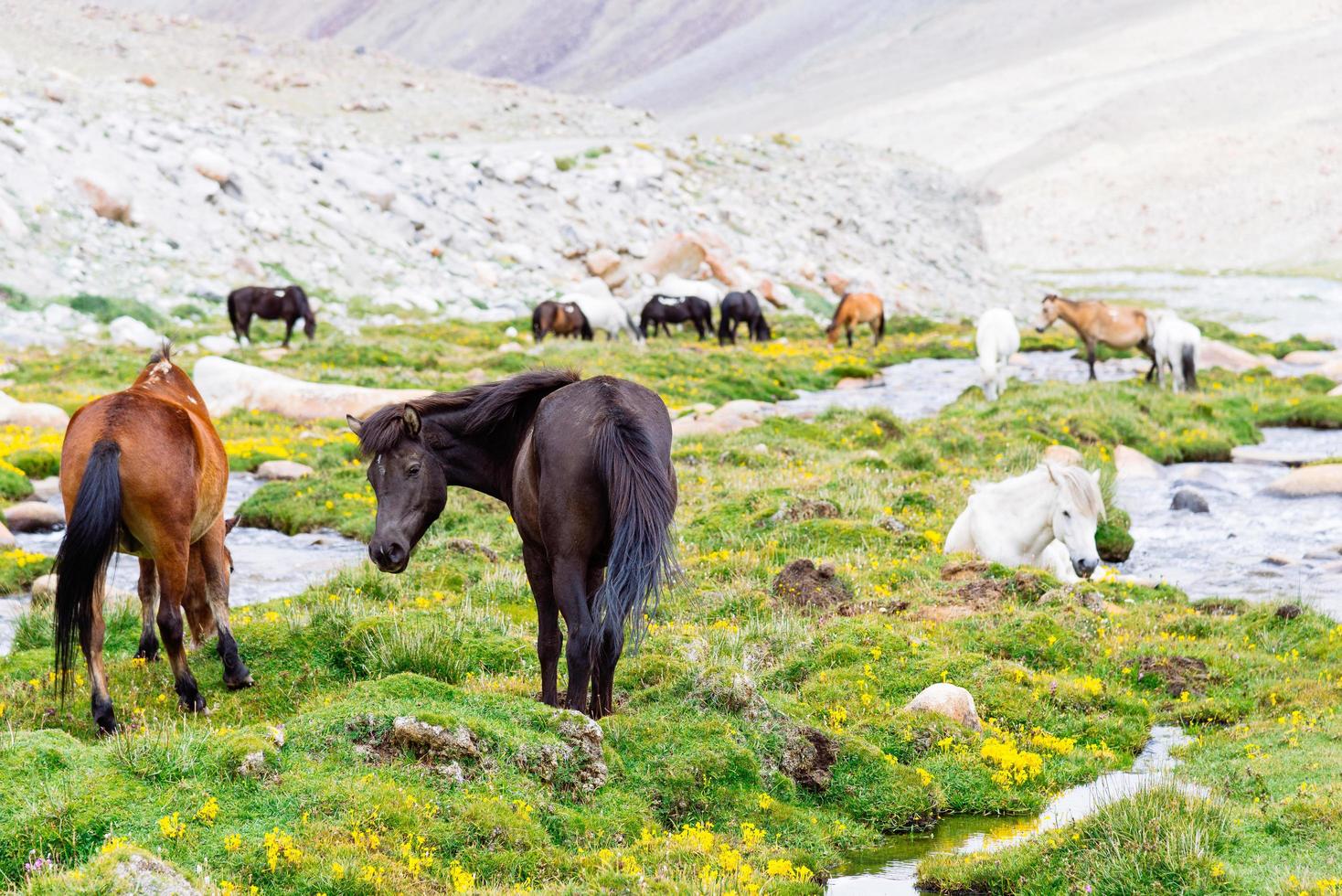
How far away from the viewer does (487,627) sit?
9789 millimetres

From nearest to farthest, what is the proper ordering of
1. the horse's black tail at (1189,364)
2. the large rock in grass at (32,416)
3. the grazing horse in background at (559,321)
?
the large rock in grass at (32,416)
the horse's black tail at (1189,364)
the grazing horse in background at (559,321)

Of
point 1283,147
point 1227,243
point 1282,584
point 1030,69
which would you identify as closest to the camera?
point 1282,584

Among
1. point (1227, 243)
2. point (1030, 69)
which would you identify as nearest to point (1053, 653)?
point (1227, 243)

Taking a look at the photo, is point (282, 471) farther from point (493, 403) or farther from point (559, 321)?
point (559, 321)

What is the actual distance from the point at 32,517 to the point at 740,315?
1064 inches

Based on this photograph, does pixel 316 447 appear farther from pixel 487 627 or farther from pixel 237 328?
pixel 237 328

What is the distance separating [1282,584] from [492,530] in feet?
28.3

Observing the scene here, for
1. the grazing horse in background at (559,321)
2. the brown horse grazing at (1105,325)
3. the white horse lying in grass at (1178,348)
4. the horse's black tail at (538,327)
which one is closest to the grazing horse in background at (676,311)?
the grazing horse in background at (559,321)

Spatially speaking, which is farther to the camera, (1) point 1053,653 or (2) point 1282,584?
(2) point 1282,584

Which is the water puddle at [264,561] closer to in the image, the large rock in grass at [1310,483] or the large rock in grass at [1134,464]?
the large rock in grass at [1134,464]

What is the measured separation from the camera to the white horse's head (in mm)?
12086

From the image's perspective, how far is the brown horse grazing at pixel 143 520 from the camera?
750cm

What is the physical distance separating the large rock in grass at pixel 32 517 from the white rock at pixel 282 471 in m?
3.29

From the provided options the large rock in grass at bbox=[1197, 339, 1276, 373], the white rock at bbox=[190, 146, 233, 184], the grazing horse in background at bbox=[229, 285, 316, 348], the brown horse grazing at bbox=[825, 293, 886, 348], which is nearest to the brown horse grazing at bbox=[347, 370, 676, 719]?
the grazing horse in background at bbox=[229, 285, 316, 348]
